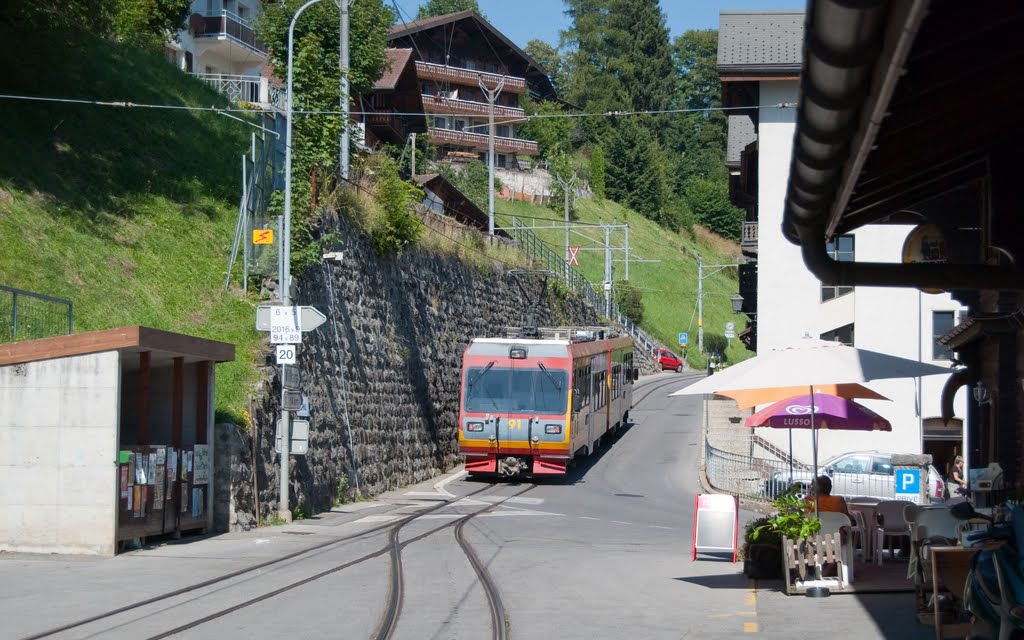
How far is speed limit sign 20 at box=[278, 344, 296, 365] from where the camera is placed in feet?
64.4

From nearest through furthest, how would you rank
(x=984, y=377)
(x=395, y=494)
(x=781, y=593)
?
1. (x=781, y=593)
2. (x=984, y=377)
3. (x=395, y=494)

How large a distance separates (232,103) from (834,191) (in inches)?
1315

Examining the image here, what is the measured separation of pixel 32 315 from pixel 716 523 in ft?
37.4

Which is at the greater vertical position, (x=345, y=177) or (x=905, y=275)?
(x=345, y=177)

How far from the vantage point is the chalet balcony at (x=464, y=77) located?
90188 millimetres

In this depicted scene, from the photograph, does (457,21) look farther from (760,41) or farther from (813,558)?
(813,558)

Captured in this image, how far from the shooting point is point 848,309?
37.6 meters

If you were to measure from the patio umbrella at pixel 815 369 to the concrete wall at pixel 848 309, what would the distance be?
22662 millimetres

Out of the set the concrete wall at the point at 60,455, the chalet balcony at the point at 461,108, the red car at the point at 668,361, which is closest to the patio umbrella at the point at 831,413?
the concrete wall at the point at 60,455

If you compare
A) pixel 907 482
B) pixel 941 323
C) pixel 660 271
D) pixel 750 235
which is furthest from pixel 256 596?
pixel 660 271

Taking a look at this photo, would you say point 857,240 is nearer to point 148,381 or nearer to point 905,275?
point 148,381

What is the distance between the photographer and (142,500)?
16031 mm

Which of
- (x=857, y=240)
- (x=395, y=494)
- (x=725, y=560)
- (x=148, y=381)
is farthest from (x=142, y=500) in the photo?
(x=857, y=240)

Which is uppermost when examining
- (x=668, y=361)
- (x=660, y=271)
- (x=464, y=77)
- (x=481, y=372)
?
(x=464, y=77)
